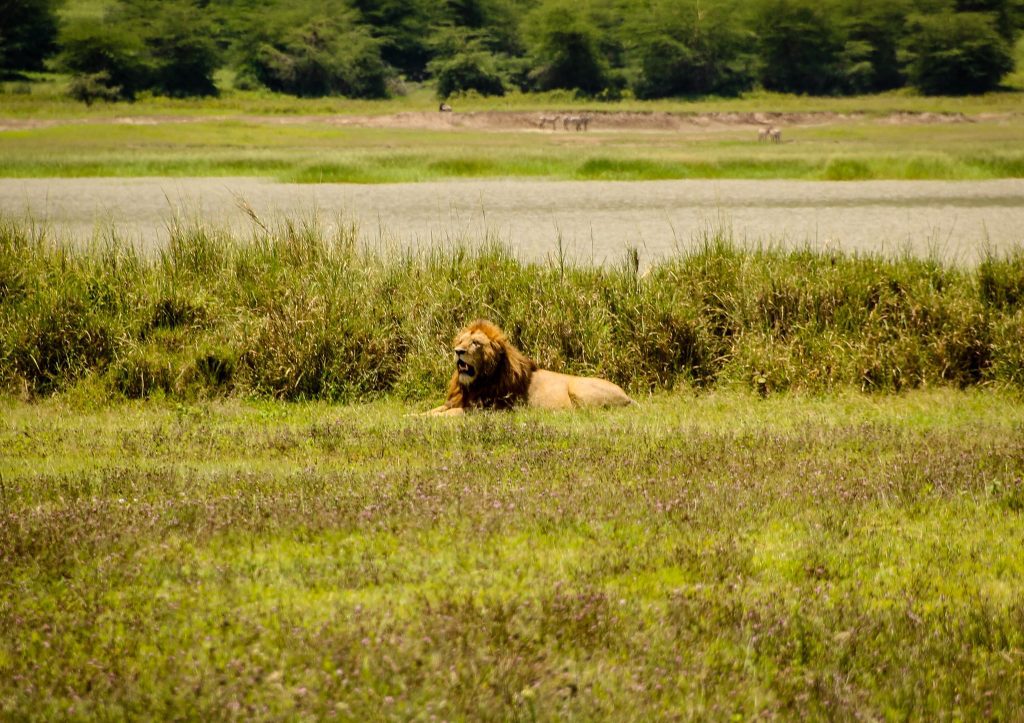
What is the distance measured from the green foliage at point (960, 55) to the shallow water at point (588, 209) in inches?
2763

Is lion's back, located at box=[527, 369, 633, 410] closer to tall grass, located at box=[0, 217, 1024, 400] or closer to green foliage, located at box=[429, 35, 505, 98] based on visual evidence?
tall grass, located at box=[0, 217, 1024, 400]

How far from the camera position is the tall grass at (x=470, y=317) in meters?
13.2

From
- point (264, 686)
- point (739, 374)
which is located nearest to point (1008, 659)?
point (264, 686)

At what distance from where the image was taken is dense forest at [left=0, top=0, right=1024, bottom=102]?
104750 mm

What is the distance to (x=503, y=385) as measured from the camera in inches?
469

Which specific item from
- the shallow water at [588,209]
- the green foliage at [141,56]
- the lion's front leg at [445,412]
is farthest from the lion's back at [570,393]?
the green foliage at [141,56]

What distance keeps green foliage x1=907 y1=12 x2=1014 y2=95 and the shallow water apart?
70182 mm

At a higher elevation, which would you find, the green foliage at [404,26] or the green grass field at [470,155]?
the green foliage at [404,26]

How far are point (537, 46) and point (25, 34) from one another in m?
44.4

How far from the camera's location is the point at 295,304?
13.8 meters

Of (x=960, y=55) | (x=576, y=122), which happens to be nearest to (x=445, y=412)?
(x=576, y=122)

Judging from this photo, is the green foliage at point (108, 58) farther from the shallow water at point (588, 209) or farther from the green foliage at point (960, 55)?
the green foliage at point (960, 55)

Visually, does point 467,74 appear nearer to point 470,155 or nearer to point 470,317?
point 470,155

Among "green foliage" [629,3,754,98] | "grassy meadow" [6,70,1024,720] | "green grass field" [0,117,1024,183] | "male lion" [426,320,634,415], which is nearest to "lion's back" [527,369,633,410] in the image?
"male lion" [426,320,634,415]
